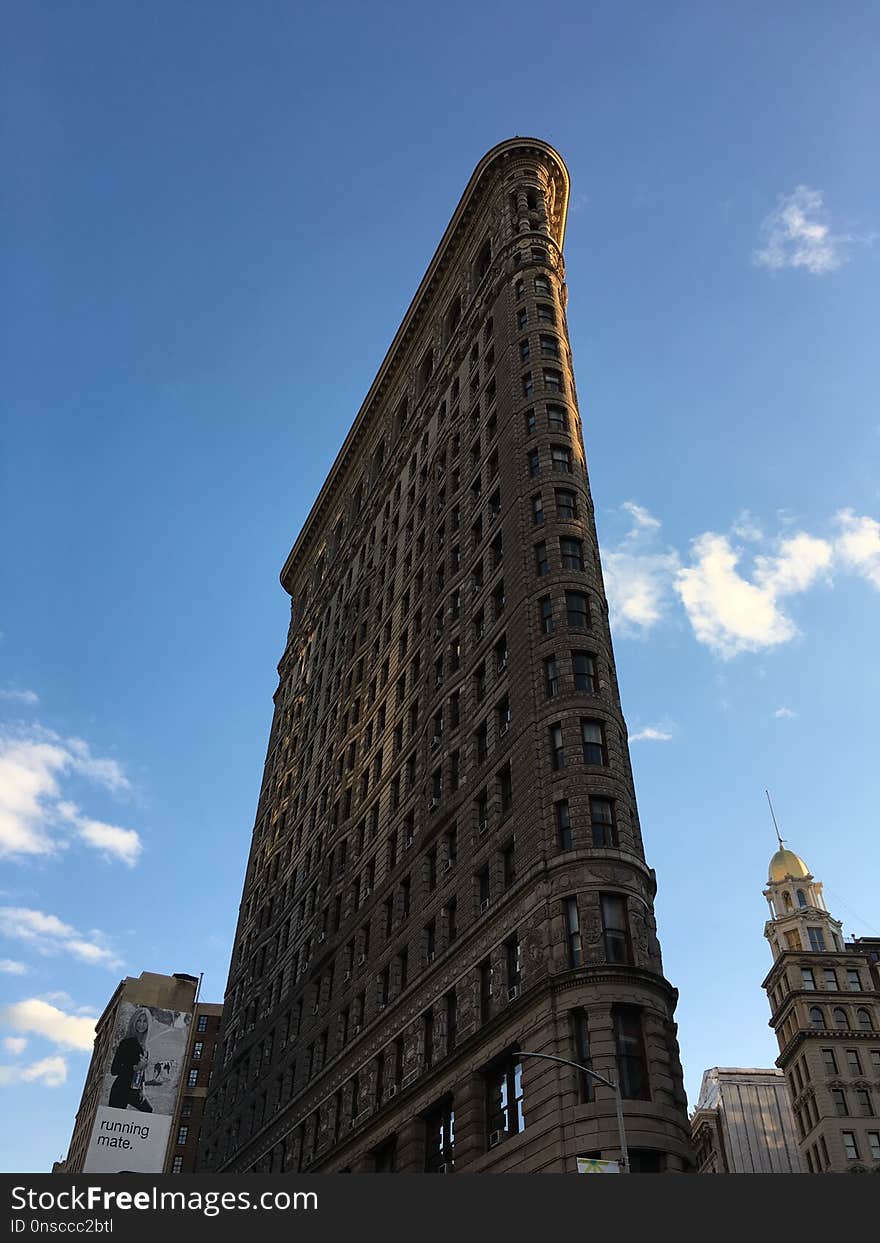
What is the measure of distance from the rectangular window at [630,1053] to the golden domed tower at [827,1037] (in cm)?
7011

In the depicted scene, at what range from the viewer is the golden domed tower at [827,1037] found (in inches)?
3844

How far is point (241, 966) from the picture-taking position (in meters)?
86.7

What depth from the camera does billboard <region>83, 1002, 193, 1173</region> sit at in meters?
81.0

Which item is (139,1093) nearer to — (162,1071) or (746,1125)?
(162,1071)

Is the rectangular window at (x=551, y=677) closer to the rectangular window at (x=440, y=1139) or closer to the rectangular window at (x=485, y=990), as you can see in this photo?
the rectangular window at (x=485, y=990)

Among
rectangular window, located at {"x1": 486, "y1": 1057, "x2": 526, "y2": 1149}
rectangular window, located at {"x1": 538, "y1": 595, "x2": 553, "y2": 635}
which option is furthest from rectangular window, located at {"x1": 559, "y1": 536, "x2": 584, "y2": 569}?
rectangular window, located at {"x1": 486, "y1": 1057, "x2": 526, "y2": 1149}

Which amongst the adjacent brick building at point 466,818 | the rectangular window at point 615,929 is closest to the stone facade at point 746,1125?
the adjacent brick building at point 466,818

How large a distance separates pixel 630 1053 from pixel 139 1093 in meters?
72.4

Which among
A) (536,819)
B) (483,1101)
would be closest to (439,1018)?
(483,1101)

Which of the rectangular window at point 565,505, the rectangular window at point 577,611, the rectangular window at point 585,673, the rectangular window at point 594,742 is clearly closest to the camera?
the rectangular window at point 594,742

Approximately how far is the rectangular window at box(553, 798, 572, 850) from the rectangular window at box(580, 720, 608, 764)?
7.06ft

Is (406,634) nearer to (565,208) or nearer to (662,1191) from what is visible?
(565,208)

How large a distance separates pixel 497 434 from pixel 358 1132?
38298 millimetres

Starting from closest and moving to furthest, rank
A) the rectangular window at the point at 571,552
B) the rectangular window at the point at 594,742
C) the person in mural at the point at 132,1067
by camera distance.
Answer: the rectangular window at the point at 594,742
the rectangular window at the point at 571,552
the person in mural at the point at 132,1067
